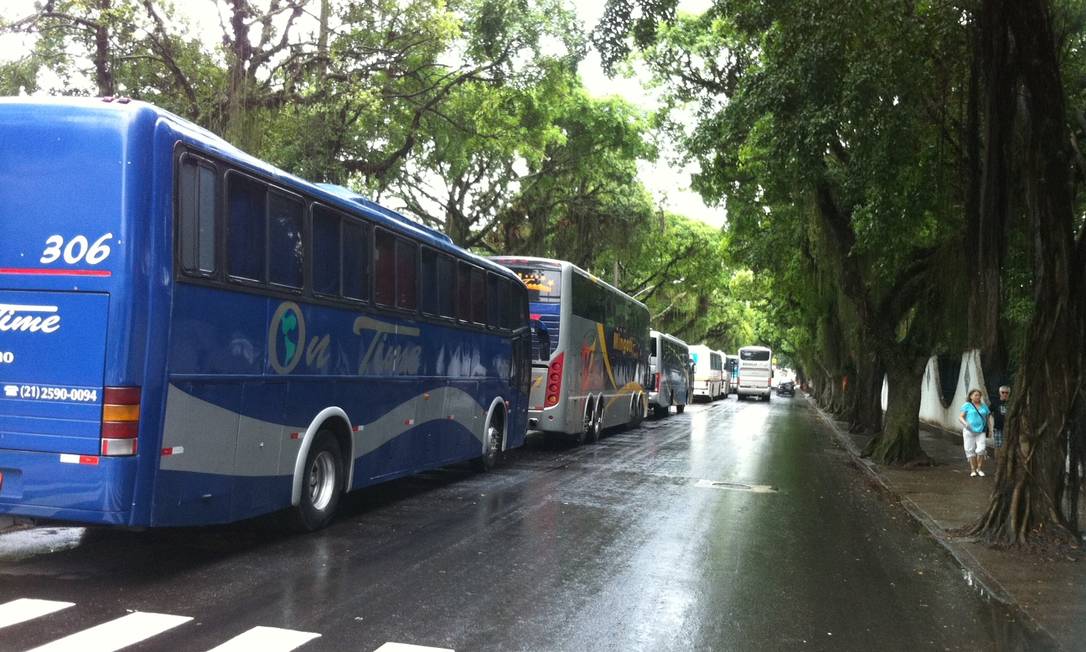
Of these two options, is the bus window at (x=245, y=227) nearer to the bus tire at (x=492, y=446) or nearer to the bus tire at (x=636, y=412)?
the bus tire at (x=492, y=446)

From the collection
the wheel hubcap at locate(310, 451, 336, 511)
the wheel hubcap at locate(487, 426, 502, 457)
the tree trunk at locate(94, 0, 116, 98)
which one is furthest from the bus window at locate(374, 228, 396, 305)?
the tree trunk at locate(94, 0, 116, 98)

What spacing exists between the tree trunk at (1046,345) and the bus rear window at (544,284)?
9.91 meters

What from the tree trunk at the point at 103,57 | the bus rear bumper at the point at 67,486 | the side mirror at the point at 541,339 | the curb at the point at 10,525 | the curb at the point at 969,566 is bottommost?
the curb at the point at 969,566

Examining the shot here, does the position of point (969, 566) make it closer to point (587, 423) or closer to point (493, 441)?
point (493, 441)

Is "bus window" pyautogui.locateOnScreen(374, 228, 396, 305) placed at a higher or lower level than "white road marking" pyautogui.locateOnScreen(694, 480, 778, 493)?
higher

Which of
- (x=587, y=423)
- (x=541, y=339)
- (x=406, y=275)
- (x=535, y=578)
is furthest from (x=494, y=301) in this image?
(x=587, y=423)

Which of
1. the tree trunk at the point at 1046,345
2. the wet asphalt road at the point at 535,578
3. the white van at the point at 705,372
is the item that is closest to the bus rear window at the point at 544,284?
the wet asphalt road at the point at 535,578

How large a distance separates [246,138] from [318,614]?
10.8m

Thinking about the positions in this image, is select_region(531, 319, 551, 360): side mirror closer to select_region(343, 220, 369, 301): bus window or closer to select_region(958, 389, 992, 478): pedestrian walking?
select_region(958, 389, 992, 478): pedestrian walking

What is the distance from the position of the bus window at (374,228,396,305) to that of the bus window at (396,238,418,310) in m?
0.12

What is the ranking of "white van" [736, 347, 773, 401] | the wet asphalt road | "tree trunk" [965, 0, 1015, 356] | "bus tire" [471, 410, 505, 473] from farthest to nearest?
"white van" [736, 347, 773, 401]
"bus tire" [471, 410, 505, 473]
"tree trunk" [965, 0, 1015, 356]
the wet asphalt road

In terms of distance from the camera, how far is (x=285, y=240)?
7832 millimetres

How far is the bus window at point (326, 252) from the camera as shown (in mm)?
8336

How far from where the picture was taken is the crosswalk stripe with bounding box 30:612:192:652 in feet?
16.3
